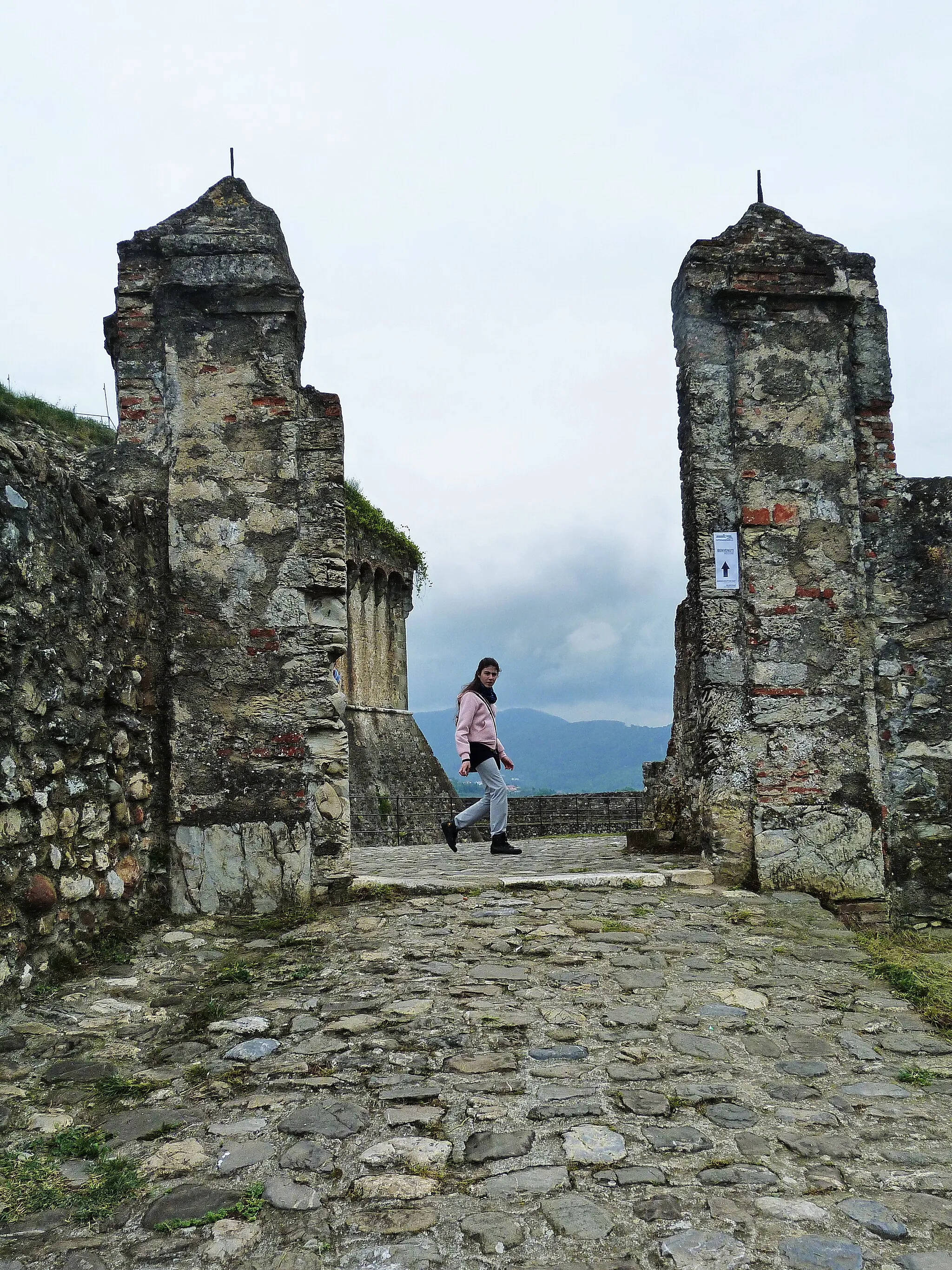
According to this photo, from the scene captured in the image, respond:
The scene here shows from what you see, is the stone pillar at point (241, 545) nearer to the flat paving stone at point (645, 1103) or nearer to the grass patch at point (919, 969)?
the flat paving stone at point (645, 1103)

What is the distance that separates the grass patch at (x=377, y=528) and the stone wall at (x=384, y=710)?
12 centimetres

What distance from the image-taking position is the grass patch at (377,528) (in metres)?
26.5

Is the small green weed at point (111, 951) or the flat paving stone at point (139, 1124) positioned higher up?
the small green weed at point (111, 951)

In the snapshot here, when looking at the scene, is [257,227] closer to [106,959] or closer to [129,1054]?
[106,959]

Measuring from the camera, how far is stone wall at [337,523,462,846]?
24.1 metres

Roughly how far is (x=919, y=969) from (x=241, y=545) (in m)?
4.47

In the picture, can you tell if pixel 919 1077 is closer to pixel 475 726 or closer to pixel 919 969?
pixel 919 969

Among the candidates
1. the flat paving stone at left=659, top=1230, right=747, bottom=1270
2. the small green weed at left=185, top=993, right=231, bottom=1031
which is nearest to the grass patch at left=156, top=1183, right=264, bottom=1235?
the flat paving stone at left=659, top=1230, right=747, bottom=1270

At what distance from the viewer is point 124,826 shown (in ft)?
17.6

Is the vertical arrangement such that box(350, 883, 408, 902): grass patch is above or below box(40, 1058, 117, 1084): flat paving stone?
above

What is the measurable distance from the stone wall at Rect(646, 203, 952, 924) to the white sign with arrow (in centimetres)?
3

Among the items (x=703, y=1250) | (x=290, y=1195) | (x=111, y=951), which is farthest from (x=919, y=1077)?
(x=111, y=951)

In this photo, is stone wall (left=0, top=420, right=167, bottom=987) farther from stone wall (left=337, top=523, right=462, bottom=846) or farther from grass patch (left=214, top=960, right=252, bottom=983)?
stone wall (left=337, top=523, right=462, bottom=846)

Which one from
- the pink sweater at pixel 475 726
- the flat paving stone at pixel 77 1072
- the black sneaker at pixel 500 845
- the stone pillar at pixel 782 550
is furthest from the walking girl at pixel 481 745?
the flat paving stone at pixel 77 1072
